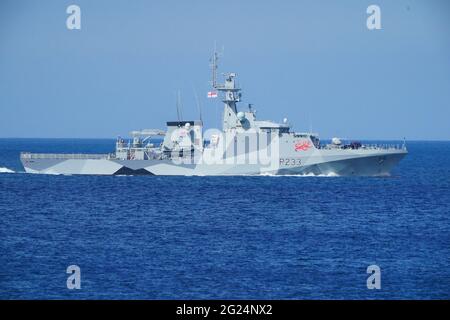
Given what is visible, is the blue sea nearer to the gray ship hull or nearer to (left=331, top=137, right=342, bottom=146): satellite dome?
the gray ship hull

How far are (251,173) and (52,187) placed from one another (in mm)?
12555

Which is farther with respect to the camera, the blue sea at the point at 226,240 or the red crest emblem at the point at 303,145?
the red crest emblem at the point at 303,145

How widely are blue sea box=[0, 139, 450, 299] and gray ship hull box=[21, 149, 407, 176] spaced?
1.11m

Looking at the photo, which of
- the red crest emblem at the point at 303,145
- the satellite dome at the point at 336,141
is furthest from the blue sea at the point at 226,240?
the satellite dome at the point at 336,141

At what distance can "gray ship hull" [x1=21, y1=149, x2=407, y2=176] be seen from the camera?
176 feet

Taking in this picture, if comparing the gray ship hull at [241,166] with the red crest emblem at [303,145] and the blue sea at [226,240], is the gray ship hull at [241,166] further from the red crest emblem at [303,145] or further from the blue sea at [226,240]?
the blue sea at [226,240]

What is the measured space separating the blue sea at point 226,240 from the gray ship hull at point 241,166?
1.11 m

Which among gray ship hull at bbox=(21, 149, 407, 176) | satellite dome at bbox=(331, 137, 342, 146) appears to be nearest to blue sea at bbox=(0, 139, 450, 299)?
gray ship hull at bbox=(21, 149, 407, 176)

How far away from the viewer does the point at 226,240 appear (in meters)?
33.2

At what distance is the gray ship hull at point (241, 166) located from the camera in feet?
176

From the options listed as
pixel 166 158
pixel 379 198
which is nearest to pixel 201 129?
pixel 166 158
